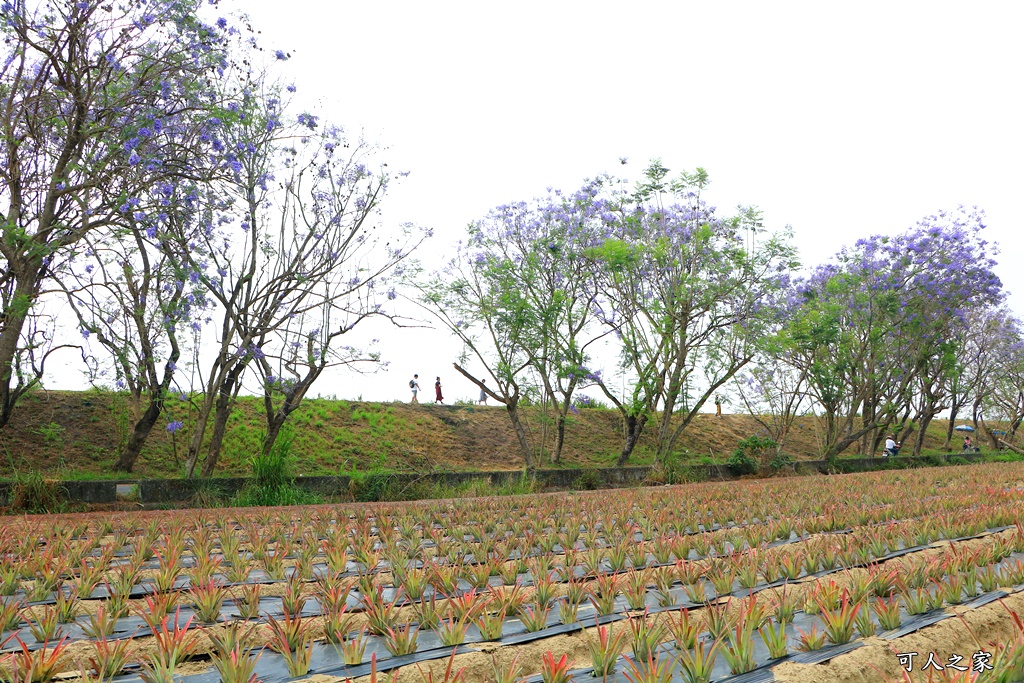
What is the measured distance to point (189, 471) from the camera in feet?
40.3

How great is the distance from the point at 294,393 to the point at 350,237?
291 centimetres

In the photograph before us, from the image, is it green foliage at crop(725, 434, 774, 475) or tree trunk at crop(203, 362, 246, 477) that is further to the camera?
green foliage at crop(725, 434, 774, 475)

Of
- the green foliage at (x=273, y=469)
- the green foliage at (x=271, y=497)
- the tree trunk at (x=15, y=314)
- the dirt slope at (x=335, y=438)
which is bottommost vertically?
the green foliage at (x=271, y=497)

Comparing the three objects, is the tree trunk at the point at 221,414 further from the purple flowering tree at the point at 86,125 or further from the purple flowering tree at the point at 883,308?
the purple flowering tree at the point at 883,308

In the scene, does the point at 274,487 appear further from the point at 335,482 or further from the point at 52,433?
the point at 52,433

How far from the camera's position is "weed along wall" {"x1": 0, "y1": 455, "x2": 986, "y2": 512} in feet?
35.0

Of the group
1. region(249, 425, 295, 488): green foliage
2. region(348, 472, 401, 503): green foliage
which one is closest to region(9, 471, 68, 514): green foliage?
region(249, 425, 295, 488): green foliage

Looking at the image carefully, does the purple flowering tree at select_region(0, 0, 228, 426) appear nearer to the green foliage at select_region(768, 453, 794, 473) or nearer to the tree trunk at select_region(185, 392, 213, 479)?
the tree trunk at select_region(185, 392, 213, 479)

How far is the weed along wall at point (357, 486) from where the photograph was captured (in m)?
10.7

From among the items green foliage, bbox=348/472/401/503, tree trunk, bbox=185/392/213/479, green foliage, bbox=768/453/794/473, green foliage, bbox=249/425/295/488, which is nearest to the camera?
green foliage, bbox=249/425/295/488

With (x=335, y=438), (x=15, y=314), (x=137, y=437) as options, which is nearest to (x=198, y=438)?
(x=137, y=437)

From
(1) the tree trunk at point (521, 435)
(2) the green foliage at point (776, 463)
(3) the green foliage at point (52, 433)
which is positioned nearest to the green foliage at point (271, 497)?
(3) the green foliage at point (52, 433)

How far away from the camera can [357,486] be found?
12.2m

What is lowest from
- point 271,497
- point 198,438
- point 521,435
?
point 271,497
